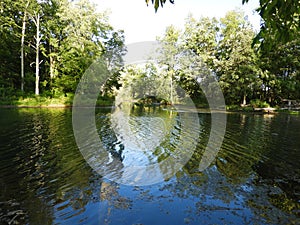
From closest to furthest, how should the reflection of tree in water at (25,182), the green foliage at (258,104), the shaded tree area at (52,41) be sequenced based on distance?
the reflection of tree in water at (25,182) → the shaded tree area at (52,41) → the green foliage at (258,104)

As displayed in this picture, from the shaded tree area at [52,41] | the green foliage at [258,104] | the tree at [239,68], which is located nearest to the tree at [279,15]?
the tree at [239,68]

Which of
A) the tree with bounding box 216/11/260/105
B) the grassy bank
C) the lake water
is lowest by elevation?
the lake water

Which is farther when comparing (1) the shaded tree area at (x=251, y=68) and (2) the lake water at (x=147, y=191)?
(1) the shaded tree area at (x=251, y=68)

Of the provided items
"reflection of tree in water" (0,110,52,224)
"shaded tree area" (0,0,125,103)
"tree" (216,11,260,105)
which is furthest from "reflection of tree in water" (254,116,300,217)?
"shaded tree area" (0,0,125,103)

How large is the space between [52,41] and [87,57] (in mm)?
5118

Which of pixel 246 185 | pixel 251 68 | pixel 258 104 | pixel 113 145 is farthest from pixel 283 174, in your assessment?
pixel 258 104

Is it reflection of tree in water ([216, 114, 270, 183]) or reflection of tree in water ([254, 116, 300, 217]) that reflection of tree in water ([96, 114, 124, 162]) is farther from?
reflection of tree in water ([254, 116, 300, 217])

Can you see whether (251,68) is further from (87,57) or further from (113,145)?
(113,145)

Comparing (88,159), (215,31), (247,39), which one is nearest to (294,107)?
(247,39)

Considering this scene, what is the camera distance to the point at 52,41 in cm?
3152

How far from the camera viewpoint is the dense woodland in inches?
1165

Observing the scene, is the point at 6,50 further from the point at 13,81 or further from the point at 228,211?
the point at 228,211

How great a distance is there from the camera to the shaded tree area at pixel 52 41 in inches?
1163

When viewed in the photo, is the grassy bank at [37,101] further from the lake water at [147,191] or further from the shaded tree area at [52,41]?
the lake water at [147,191]
